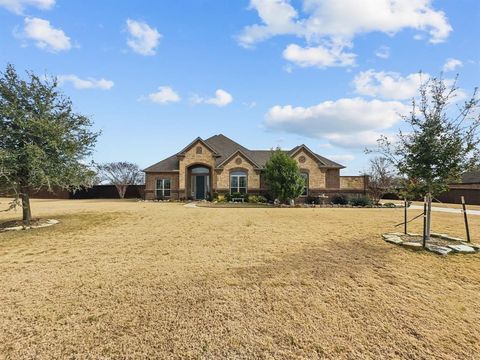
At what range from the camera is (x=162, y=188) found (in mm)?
29844

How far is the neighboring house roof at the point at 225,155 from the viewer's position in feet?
93.2

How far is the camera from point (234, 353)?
3898 mm

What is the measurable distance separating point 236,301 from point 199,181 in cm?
2522

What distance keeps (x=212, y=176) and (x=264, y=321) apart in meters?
24.7

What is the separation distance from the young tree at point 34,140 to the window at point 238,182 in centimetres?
1626

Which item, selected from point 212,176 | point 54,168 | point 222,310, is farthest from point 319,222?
point 212,176

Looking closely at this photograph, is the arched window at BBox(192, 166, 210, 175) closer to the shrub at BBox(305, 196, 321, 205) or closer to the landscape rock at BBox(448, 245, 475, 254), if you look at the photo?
the shrub at BBox(305, 196, 321, 205)

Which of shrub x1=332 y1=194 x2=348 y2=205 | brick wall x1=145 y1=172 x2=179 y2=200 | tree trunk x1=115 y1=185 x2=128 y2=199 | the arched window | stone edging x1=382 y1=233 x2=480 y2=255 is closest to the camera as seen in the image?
stone edging x1=382 y1=233 x2=480 y2=255

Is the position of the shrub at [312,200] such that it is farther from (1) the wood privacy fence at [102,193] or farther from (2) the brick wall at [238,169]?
(1) the wood privacy fence at [102,193]

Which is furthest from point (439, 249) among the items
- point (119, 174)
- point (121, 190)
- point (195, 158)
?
point (119, 174)

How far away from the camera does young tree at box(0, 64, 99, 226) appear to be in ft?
38.1

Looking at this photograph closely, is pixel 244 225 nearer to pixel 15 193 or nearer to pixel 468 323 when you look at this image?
pixel 468 323

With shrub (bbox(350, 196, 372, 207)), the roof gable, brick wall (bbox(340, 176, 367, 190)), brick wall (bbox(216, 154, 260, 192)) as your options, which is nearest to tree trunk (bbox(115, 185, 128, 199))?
brick wall (bbox(216, 154, 260, 192))

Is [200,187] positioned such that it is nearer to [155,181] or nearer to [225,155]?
[225,155]
